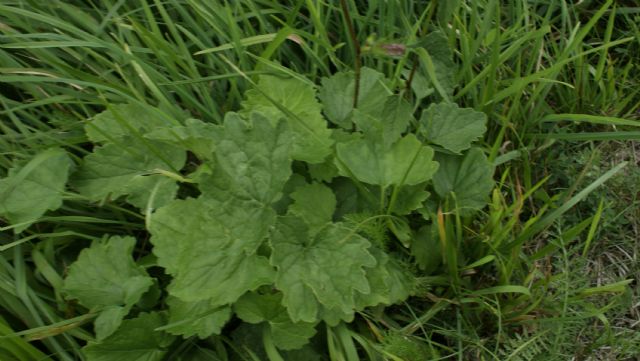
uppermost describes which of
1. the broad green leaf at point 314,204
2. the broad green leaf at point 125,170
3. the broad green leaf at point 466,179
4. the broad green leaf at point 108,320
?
the broad green leaf at point 125,170

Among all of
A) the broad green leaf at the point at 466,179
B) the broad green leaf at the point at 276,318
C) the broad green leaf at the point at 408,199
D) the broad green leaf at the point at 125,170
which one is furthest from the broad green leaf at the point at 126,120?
the broad green leaf at the point at 466,179

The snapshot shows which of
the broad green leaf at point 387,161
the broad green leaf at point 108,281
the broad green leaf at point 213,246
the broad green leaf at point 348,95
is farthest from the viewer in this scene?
the broad green leaf at point 348,95

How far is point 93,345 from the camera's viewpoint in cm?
149

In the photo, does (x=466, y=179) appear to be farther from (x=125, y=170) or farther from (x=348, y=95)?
(x=125, y=170)

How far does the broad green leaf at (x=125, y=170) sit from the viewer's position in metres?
1.62

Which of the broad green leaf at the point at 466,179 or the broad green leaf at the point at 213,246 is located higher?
the broad green leaf at the point at 213,246

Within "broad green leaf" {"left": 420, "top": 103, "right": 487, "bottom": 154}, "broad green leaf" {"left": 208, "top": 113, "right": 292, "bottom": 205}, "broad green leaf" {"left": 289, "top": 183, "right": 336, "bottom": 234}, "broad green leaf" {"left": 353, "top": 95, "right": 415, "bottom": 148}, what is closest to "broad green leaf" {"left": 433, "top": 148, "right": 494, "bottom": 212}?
"broad green leaf" {"left": 420, "top": 103, "right": 487, "bottom": 154}

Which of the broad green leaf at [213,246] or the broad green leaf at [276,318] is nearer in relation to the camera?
the broad green leaf at [213,246]

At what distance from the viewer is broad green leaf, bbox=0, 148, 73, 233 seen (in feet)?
5.17

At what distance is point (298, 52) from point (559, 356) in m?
1.09

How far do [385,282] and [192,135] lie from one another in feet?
1.87

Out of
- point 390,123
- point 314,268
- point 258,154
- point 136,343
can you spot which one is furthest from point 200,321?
point 390,123

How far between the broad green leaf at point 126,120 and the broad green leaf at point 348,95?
16.8 inches

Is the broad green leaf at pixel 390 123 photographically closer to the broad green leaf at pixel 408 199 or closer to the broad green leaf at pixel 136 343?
the broad green leaf at pixel 408 199
